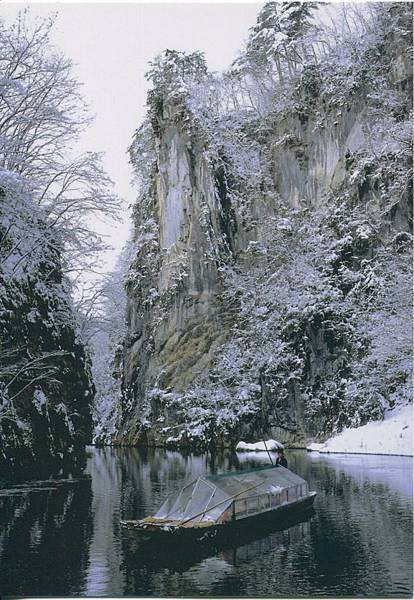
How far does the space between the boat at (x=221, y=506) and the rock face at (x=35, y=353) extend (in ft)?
13.6

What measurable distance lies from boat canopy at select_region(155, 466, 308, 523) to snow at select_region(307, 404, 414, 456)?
444 inches

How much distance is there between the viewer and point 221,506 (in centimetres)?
1179

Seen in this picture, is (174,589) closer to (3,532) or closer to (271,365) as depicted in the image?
(3,532)

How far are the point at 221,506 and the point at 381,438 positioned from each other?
1497cm

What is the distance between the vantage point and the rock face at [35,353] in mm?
14133

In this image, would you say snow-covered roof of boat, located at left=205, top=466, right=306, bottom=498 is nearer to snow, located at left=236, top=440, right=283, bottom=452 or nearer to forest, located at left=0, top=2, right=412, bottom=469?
forest, located at left=0, top=2, right=412, bottom=469

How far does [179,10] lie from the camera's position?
35.5 ft

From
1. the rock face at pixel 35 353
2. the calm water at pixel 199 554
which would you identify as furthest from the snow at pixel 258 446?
the rock face at pixel 35 353

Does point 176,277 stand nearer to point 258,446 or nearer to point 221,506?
point 258,446

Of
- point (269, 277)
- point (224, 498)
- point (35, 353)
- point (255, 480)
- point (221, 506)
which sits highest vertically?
point (269, 277)

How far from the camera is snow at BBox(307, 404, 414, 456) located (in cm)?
2397

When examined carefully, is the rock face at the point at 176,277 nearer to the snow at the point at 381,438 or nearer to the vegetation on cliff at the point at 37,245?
the snow at the point at 381,438

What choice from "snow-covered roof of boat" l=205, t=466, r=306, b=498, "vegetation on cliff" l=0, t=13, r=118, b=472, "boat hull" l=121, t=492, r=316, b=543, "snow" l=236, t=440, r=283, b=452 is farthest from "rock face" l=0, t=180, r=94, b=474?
"snow" l=236, t=440, r=283, b=452

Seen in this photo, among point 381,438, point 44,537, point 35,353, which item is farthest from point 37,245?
point 381,438
